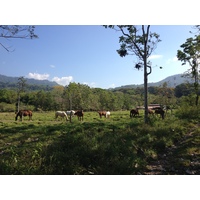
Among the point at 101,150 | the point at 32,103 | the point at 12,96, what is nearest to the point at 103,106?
the point at 32,103

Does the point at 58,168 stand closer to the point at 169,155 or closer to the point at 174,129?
the point at 169,155

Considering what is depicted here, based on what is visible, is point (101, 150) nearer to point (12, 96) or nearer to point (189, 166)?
point (189, 166)

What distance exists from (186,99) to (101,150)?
2432 cm

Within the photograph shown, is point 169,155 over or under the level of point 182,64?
under

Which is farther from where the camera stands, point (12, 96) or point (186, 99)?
point (12, 96)

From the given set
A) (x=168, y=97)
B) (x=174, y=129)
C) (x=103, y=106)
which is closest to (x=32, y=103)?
(x=103, y=106)

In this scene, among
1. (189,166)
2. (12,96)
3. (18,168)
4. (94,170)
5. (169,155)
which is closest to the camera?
(18,168)

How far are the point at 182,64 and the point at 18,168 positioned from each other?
2595 centimetres

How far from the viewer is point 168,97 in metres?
37.0

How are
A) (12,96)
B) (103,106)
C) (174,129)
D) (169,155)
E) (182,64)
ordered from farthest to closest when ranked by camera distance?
(12,96), (103,106), (182,64), (174,129), (169,155)

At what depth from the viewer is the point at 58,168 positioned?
509 centimetres

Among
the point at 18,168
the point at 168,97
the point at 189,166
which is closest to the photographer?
the point at 18,168

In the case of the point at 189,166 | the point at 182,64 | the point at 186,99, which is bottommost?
the point at 189,166

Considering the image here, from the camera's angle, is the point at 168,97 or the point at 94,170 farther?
the point at 168,97
